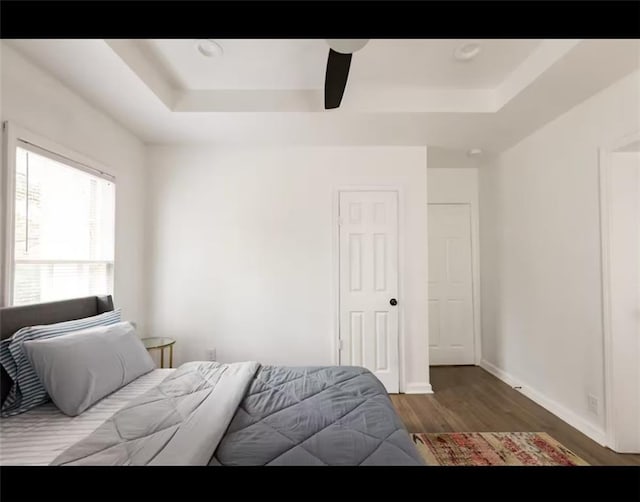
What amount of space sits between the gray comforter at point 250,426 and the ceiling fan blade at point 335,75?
1410 millimetres

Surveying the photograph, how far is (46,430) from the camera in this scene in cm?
100

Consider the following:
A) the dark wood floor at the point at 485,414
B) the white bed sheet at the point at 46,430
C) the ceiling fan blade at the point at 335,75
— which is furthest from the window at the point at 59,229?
the dark wood floor at the point at 485,414

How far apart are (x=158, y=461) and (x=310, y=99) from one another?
205 cm

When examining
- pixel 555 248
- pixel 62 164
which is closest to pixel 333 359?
pixel 555 248

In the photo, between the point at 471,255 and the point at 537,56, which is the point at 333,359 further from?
the point at 537,56

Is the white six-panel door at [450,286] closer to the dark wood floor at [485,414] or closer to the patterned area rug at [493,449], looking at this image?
the dark wood floor at [485,414]

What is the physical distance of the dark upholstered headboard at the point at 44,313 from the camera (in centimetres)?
118

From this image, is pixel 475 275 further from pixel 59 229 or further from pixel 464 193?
pixel 59 229

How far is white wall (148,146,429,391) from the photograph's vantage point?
2.55 metres

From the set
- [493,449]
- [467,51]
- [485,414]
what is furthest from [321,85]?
[485,414]

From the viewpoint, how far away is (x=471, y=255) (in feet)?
10.7

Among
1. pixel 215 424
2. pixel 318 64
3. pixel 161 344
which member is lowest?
pixel 161 344

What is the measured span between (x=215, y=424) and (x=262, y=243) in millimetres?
1792

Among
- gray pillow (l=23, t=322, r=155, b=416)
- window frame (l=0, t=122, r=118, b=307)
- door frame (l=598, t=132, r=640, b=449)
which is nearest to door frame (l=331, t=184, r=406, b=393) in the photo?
door frame (l=598, t=132, r=640, b=449)
